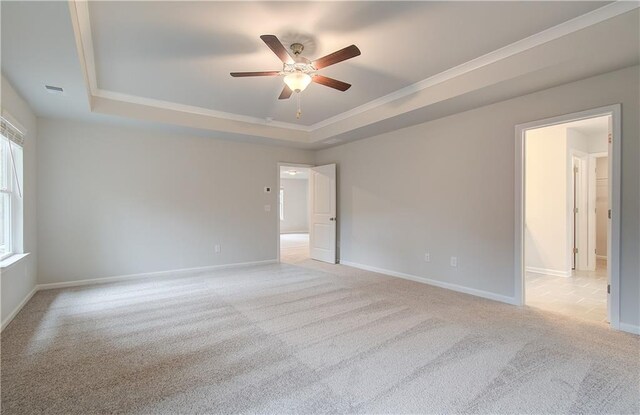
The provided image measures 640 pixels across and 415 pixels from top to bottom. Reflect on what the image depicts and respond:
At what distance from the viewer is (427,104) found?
12.4 feet

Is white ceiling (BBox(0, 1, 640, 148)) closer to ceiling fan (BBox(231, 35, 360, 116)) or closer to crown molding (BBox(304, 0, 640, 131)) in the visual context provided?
crown molding (BBox(304, 0, 640, 131))

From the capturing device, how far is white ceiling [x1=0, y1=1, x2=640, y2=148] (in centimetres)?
237

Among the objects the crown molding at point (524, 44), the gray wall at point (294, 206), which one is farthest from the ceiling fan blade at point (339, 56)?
the gray wall at point (294, 206)

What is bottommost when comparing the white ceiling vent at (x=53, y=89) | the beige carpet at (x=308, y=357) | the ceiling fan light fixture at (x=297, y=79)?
the beige carpet at (x=308, y=357)

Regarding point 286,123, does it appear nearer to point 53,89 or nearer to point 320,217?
point 320,217

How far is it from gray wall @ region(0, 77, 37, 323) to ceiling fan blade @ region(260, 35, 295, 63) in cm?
265

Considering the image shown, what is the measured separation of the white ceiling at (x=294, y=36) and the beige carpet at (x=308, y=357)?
8.69 feet

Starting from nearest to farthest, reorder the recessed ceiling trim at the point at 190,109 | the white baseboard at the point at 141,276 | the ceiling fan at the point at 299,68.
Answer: the ceiling fan at the point at 299,68 < the recessed ceiling trim at the point at 190,109 < the white baseboard at the point at 141,276

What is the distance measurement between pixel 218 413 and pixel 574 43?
3.80 meters

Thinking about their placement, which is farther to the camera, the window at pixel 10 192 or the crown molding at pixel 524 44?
the window at pixel 10 192

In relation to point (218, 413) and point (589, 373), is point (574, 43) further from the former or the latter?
point (218, 413)

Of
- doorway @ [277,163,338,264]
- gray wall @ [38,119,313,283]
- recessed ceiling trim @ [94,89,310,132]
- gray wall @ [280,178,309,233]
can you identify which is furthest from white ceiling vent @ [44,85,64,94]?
gray wall @ [280,178,309,233]

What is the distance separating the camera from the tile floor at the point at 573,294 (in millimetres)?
3380

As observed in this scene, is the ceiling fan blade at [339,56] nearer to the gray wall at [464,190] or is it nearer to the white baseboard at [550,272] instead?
the gray wall at [464,190]
